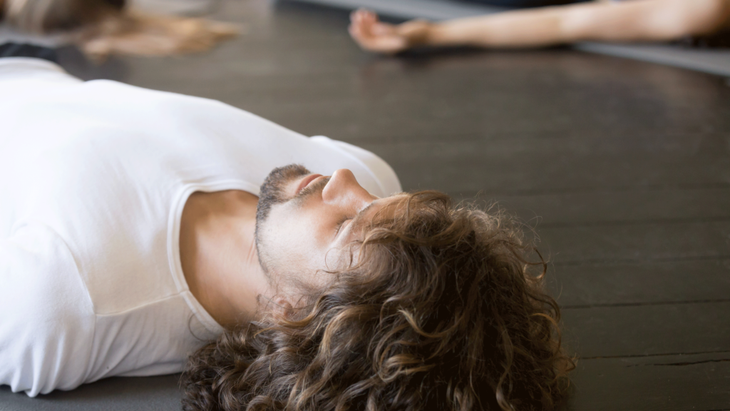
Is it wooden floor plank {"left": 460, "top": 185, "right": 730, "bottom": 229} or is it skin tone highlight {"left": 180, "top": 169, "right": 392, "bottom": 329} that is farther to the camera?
wooden floor plank {"left": 460, "top": 185, "right": 730, "bottom": 229}

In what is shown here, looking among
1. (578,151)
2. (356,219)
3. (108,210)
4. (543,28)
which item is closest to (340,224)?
(356,219)

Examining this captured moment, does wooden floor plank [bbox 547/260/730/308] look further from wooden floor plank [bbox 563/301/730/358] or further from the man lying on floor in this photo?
the man lying on floor

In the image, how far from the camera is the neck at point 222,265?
0.96 m

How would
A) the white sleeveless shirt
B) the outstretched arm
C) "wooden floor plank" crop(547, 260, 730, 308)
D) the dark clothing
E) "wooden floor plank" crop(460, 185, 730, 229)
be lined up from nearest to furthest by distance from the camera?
the white sleeveless shirt, "wooden floor plank" crop(547, 260, 730, 308), "wooden floor plank" crop(460, 185, 730, 229), the dark clothing, the outstretched arm

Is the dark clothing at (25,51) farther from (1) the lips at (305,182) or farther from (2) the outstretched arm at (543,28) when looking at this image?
(2) the outstretched arm at (543,28)

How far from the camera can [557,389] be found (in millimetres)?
883

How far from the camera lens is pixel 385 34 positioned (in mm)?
2396

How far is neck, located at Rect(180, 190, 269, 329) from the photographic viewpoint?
957 mm

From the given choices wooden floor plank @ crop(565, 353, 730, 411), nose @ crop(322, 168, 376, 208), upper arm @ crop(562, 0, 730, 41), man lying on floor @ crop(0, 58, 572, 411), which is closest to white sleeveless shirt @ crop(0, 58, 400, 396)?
man lying on floor @ crop(0, 58, 572, 411)

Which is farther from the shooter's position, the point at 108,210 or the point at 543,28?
the point at 543,28

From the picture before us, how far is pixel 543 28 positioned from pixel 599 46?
236mm

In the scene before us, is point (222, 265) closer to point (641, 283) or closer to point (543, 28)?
point (641, 283)

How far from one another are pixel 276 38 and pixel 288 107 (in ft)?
2.72

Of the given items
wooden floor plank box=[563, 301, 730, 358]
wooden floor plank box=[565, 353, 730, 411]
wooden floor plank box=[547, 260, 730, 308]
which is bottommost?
wooden floor plank box=[565, 353, 730, 411]
